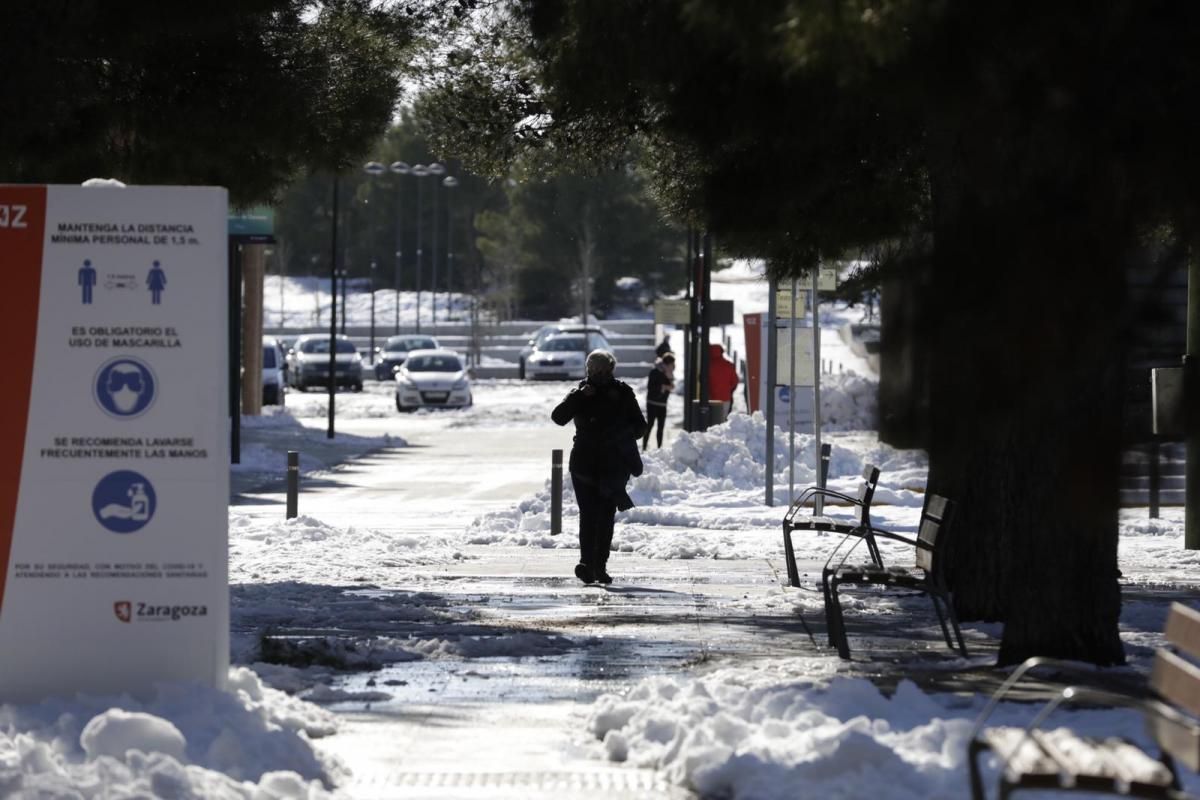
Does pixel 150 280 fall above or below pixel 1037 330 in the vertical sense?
above

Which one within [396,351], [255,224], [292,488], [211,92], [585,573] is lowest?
[585,573]

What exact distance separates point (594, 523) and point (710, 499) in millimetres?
8341

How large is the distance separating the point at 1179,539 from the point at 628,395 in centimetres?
707

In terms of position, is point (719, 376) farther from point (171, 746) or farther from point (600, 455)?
point (171, 746)

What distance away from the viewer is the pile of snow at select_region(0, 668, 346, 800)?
632cm

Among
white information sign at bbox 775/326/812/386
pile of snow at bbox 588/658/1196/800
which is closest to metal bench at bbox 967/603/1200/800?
pile of snow at bbox 588/658/1196/800

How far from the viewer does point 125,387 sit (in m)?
7.88

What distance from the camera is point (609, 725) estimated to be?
7.84 metres

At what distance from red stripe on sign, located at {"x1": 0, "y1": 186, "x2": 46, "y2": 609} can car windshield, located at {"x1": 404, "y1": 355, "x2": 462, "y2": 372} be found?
1701 inches

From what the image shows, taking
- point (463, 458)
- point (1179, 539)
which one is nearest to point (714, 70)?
point (1179, 539)

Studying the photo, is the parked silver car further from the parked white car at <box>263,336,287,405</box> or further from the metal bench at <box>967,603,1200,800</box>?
the metal bench at <box>967,603,1200,800</box>

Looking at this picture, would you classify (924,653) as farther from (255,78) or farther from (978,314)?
(255,78)

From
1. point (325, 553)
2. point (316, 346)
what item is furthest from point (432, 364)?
point (325, 553)

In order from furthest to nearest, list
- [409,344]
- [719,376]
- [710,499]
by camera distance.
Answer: [409,344] → [719,376] → [710,499]
